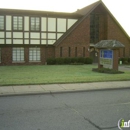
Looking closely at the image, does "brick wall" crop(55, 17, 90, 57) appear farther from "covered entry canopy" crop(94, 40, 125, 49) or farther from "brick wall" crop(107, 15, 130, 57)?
"covered entry canopy" crop(94, 40, 125, 49)

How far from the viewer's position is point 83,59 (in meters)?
31.3

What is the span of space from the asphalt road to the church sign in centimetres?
1017

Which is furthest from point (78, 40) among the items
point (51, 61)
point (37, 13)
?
point (37, 13)

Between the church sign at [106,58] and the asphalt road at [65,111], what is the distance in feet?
33.4

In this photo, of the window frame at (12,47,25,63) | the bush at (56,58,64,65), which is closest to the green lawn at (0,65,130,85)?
the bush at (56,58,64,65)

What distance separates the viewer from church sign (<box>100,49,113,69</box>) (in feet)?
69.1

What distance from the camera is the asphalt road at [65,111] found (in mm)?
6484

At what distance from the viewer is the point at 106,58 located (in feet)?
71.3

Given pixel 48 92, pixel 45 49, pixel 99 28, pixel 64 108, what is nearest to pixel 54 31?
pixel 45 49

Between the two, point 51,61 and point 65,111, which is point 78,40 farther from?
point 65,111

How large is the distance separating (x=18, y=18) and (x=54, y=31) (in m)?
5.00

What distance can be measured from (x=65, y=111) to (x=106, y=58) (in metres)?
14.4

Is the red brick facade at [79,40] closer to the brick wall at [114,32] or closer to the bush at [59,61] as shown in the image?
the brick wall at [114,32]

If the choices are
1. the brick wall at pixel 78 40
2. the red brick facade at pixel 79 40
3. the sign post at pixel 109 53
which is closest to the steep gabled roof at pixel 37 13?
the brick wall at pixel 78 40
